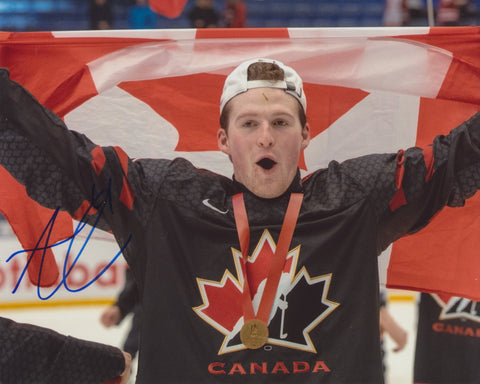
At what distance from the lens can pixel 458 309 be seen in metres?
2.75

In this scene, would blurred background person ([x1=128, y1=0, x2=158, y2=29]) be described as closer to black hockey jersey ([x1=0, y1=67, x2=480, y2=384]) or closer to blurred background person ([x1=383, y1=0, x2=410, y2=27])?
blurred background person ([x1=383, y1=0, x2=410, y2=27])

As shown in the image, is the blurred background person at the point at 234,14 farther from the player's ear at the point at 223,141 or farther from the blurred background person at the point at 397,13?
the player's ear at the point at 223,141

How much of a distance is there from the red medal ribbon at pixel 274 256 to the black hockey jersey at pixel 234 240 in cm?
3

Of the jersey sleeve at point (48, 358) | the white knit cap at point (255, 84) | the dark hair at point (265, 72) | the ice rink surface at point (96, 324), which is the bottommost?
the ice rink surface at point (96, 324)

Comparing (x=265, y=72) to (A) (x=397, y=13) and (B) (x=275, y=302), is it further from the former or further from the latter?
(A) (x=397, y=13)

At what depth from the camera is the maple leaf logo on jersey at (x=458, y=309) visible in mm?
2725

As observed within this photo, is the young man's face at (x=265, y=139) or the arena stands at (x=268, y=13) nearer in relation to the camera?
the young man's face at (x=265, y=139)

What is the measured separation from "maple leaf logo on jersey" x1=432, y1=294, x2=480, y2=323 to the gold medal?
1.45 meters

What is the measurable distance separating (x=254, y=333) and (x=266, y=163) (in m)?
0.37

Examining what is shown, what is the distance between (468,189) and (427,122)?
59 centimetres

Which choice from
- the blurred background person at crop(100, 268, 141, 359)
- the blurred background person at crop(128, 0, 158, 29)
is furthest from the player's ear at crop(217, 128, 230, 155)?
the blurred background person at crop(128, 0, 158, 29)

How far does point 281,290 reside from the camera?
155 centimetres

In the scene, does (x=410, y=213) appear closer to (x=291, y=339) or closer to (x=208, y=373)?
(x=291, y=339)

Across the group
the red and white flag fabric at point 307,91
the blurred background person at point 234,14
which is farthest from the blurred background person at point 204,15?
the red and white flag fabric at point 307,91
